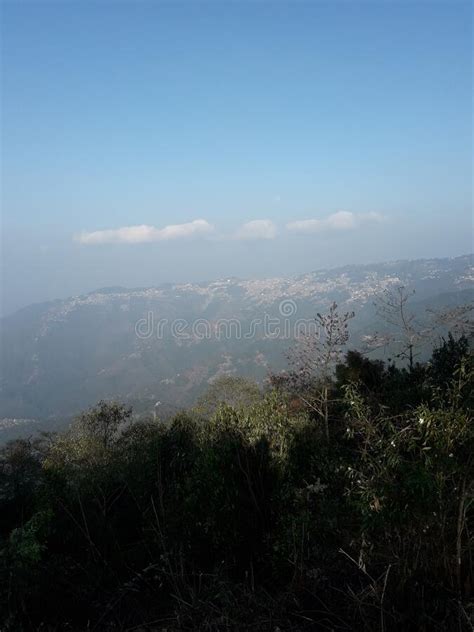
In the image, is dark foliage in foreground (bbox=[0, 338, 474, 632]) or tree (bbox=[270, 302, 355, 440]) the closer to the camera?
dark foliage in foreground (bbox=[0, 338, 474, 632])

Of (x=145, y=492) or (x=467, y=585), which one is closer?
(x=467, y=585)

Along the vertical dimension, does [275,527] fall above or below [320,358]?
below

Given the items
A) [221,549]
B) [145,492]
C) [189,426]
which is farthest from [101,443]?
[221,549]

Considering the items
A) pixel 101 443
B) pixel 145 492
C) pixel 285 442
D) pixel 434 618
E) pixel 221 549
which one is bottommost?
pixel 101 443

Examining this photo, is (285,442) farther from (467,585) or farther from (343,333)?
(467,585)

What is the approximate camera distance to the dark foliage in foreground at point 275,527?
4.31m

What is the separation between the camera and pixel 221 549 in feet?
40.3

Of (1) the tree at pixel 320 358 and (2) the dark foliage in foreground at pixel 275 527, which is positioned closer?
(2) the dark foliage in foreground at pixel 275 527

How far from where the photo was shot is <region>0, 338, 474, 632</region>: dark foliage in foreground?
431 cm

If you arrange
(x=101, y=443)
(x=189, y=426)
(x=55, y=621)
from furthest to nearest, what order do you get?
(x=101, y=443)
(x=189, y=426)
(x=55, y=621)

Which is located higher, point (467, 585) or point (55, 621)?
point (467, 585)

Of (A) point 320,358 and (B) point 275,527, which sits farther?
(A) point 320,358

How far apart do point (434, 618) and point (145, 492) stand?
1831 centimetres

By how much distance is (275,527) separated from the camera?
12320mm
